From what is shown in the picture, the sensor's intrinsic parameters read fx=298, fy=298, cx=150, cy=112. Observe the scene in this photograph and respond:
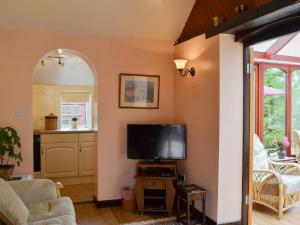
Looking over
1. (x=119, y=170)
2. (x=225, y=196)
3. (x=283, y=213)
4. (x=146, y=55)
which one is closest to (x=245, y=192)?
(x=225, y=196)

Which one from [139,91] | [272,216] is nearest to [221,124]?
[139,91]

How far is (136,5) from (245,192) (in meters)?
2.49

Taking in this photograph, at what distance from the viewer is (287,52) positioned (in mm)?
5035

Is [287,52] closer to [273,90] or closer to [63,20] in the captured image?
[273,90]

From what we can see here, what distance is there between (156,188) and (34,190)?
149 centimetres

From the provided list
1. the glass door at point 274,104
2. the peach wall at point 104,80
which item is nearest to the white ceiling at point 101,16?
the peach wall at point 104,80

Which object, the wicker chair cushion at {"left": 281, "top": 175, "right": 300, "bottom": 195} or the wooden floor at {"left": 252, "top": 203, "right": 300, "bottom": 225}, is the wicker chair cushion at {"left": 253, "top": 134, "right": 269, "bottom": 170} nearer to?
the wicker chair cushion at {"left": 281, "top": 175, "right": 300, "bottom": 195}

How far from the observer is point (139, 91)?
13.3 feet

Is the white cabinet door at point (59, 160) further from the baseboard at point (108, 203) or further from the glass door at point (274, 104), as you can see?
the glass door at point (274, 104)

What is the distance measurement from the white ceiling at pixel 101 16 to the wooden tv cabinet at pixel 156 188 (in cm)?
178

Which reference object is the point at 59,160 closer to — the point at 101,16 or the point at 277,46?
the point at 101,16

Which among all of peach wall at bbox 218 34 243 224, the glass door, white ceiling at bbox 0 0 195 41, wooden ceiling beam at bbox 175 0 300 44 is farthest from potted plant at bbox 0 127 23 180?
the glass door

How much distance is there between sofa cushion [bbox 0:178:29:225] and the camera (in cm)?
209

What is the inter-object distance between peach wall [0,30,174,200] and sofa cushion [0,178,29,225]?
143cm
